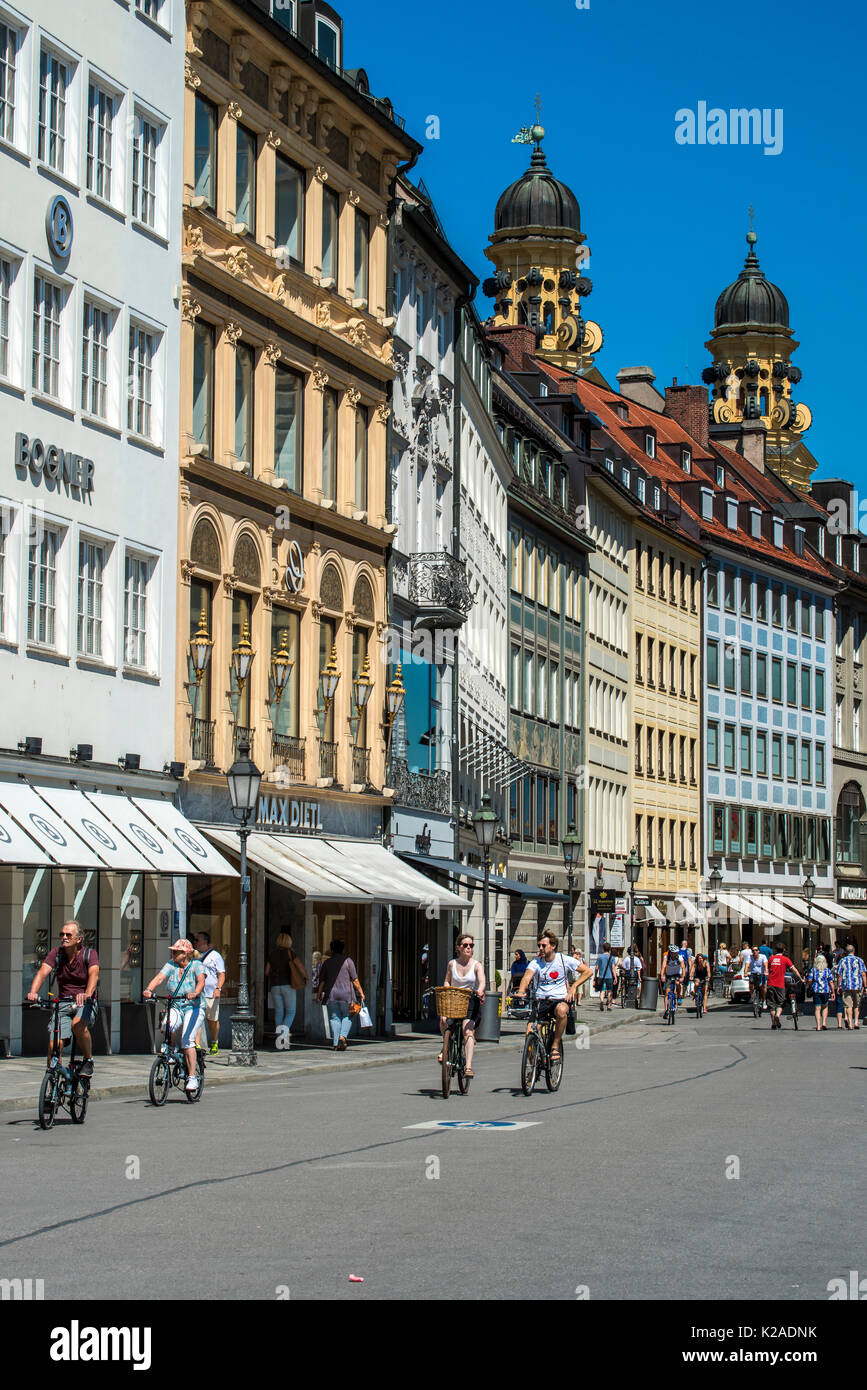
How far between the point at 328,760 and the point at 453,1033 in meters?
Result: 16.0

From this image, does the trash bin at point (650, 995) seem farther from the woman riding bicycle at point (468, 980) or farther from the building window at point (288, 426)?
the woman riding bicycle at point (468, 980)

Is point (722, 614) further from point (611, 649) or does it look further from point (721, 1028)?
point (721, 1028)

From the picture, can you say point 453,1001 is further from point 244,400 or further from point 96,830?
point 244,400

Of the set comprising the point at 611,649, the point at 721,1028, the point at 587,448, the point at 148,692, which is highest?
the point at 587,448

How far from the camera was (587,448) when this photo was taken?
250 ft

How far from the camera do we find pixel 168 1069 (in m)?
22.8

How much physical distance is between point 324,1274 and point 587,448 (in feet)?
219

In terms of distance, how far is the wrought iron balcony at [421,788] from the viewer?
44.1 m

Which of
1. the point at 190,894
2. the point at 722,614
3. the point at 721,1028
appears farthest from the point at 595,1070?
the point at 722,614

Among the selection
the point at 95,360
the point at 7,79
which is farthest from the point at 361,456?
the point at 7,79

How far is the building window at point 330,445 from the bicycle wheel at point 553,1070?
17642 millimetres

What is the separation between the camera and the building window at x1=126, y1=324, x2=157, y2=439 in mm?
33219

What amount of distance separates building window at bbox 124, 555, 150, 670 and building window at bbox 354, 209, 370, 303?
430 inches

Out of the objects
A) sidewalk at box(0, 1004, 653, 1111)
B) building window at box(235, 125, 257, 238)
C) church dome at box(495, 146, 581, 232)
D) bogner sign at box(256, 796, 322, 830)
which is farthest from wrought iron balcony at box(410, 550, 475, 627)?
church dome at box(495, 146, 581, 232)
